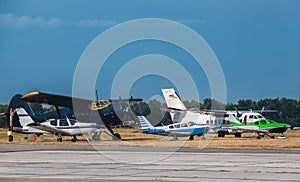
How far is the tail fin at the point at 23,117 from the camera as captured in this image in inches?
1893

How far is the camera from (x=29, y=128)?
4816cm

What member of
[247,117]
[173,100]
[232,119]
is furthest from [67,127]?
[247,117]

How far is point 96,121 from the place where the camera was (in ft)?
148

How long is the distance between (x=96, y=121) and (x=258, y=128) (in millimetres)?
13759

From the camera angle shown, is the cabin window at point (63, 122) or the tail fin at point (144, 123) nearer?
the cabin window at point (63, 122)

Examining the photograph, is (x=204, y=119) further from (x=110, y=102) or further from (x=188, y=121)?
(x=110, y=102)

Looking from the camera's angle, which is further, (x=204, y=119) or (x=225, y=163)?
(x=204, y=119)

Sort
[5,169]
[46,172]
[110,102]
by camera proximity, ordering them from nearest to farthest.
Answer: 1. [46,172]
2. [5,169]
3. [110,102]

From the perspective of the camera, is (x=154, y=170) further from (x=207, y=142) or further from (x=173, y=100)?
(x=173, y=100)

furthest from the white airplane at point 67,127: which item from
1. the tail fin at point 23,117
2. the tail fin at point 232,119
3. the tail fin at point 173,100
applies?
the tail fin at point 232,119

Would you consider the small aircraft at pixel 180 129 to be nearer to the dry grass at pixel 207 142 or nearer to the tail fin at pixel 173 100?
the dry grass at pixel 207 142

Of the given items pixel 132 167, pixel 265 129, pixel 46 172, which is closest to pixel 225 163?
pixel 132 167

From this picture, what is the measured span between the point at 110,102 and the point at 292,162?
2791 cm

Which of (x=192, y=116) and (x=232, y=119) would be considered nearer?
(x=192, y=116)
